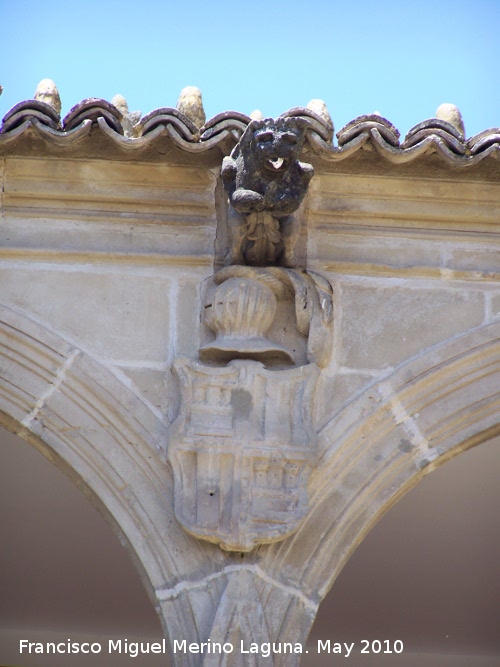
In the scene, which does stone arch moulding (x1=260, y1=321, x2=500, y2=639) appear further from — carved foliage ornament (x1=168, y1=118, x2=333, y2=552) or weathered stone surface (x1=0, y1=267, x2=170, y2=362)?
weathered stone surface (x1=0, y1=267, x2=170, y2=362)

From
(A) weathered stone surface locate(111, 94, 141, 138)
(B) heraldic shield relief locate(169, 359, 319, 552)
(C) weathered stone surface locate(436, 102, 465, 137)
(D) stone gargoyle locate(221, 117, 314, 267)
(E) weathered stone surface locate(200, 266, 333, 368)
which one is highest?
(A) weathered stone surface locate(111, 94, 141, 138)

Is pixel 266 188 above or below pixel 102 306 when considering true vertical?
above

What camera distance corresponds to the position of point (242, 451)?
4.46 m

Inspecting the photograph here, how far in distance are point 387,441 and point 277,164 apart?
926 millimetres

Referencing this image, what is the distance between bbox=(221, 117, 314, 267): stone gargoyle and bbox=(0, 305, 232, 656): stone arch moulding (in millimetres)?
621

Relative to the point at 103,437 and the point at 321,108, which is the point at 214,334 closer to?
the point at 103,437

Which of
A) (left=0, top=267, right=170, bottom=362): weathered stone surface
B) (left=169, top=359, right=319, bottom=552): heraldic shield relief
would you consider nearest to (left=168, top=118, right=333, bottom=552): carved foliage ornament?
(left=169, top=359, right=319, bottom=552): heraldic shield relief

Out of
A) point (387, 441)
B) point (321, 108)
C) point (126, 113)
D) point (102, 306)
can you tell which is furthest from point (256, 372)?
point (126, 113)

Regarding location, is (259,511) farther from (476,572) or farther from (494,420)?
(476,572)

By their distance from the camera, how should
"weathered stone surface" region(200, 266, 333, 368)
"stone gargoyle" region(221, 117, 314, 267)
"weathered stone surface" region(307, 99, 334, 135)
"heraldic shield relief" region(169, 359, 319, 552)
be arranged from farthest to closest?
"weathered stone surface" region(307, 99, 334, 135) → "weathered stone surface" region(200, 266, 333, 368) → "stone gargoyle" region(221, 117, 314, 267) → "heraldic shield relief" region(169, 359, 319, 552)

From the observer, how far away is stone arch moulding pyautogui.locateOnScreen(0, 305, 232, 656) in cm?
442

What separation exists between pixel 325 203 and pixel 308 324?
445mm

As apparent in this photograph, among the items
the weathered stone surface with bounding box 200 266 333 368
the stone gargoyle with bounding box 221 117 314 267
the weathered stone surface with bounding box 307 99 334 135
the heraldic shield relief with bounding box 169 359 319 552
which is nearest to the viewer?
the heraldic shield relief with bounding box 169 359 319 552

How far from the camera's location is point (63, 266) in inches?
191
